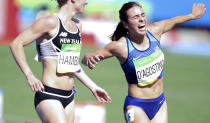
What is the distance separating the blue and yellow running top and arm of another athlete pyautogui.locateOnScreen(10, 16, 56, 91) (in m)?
0.97

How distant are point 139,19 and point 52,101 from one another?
136 cm

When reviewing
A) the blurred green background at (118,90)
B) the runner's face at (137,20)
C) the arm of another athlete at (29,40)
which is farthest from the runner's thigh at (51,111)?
the blurred green background at (118,90)

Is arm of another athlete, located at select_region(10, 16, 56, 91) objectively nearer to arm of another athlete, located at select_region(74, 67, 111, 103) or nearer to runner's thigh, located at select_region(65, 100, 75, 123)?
runner's thigh, located at select_region(65, 100, 75, 123)

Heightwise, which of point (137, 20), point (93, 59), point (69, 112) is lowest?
point (69, 112)

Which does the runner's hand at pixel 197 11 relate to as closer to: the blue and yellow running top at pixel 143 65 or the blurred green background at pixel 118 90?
the blue and yellow running top at pixel 143 65

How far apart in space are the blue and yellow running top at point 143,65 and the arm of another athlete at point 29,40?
966 mm

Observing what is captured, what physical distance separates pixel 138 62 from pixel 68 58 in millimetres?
808

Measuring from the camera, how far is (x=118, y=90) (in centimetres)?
1388

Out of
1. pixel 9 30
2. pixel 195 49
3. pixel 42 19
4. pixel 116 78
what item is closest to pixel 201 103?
pixel 116 78

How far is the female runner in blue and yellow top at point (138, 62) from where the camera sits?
5746mm

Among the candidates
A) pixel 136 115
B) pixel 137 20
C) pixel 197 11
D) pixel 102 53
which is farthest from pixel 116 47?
pixel 197 11

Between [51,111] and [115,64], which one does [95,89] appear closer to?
[51,111]

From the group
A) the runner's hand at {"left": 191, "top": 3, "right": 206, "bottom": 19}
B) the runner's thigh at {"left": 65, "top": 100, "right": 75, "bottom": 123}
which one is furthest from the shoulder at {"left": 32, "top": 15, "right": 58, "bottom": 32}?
the runner's hand at {"left": 191, "top": 3, "right": 206, "bottom": 19}

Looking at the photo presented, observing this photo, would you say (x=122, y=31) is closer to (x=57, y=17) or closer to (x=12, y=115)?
(x=57, y=17)
